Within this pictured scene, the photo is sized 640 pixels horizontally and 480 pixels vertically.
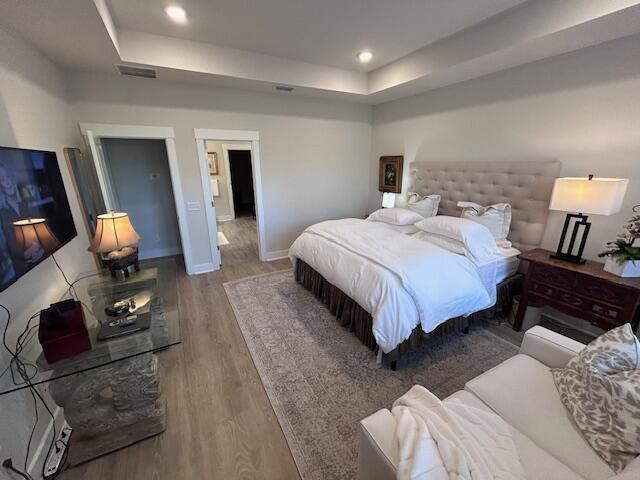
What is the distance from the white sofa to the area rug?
56 centimetres

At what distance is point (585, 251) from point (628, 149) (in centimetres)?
88

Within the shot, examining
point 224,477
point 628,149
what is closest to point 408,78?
point 628,149

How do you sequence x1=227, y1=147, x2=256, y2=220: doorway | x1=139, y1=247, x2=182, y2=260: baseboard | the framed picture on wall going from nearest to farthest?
x1=139, y1=247, x2=182, y2=260: baseboard → the framed picture on wall → x1=227, y1=147, x2=256, y2=220: doorway

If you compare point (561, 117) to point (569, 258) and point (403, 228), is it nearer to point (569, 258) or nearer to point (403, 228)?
point (569, 258)

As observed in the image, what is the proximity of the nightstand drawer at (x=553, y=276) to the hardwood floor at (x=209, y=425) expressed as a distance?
2.47 meters

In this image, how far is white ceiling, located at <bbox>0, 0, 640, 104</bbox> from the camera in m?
1.88

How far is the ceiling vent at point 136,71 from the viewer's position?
2781mm

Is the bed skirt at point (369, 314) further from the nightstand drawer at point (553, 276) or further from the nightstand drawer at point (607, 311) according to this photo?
the nightstand drawer at point (607, 311)

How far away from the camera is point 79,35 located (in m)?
2.05

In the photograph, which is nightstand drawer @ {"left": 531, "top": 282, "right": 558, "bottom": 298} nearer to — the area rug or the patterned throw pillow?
the area rug

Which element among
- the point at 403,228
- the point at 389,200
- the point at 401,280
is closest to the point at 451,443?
the point at 401,280

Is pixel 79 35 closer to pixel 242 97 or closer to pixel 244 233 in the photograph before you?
pixel 242 97

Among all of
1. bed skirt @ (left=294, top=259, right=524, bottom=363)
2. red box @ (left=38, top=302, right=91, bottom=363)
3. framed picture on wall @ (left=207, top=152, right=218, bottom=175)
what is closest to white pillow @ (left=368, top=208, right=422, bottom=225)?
bed skirt @ (left=294, top=259, right=524, bottom=363)

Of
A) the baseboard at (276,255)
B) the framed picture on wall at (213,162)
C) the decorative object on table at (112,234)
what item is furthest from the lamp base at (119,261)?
the framed picture on wall at (213,162)
